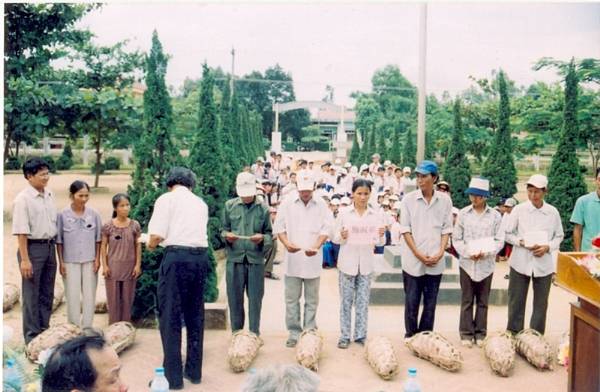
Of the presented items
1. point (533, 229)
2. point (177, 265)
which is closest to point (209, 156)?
point (177, 265)

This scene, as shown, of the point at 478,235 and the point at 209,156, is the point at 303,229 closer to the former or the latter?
the point at 478,235

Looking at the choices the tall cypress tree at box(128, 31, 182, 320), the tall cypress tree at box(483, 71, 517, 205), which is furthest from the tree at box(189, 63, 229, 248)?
the tall cypress tree at box(483, 71, 517, 205)

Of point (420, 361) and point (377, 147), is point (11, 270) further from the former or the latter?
point (377, 147)

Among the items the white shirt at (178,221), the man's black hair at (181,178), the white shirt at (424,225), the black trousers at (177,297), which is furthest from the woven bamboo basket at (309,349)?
the man's black hair at (181,178)

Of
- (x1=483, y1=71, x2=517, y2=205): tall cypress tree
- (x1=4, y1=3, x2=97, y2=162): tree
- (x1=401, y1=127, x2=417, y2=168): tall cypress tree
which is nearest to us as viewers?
(x1=4, y1=3, x2=97, y2=162): tree

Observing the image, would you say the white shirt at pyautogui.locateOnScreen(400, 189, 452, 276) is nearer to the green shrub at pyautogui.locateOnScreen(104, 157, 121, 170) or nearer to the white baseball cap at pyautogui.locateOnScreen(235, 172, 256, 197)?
the white baseball cap at pyautogui.locateOnScreen(235, 172, 256, 197)

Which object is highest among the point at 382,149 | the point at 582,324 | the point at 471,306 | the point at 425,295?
the point at 382,149

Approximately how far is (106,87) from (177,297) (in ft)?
39.7

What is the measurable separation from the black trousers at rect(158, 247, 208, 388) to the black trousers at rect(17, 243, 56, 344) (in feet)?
4.40

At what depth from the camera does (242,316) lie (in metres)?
5.67

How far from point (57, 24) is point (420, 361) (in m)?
9.50

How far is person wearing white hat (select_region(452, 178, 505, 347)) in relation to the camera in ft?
18.4

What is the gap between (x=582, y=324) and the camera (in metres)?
4.16

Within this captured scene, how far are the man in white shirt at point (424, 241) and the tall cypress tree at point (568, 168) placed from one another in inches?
224
